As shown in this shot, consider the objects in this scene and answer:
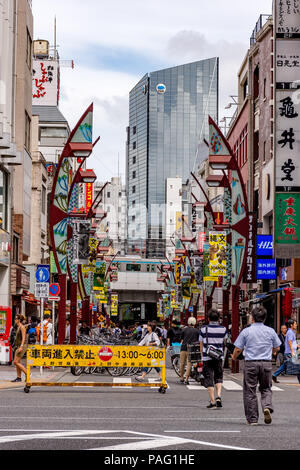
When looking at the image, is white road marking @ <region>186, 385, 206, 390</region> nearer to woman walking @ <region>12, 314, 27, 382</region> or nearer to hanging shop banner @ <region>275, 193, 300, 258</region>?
woman walking @ <region>12, 314, 27, 382</region>

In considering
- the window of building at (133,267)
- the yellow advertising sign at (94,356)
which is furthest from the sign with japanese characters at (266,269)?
the window of building at (133,267)

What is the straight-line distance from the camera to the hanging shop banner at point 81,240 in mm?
35406

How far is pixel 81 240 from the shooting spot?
117 ft

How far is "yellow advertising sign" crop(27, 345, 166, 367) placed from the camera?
22344mm

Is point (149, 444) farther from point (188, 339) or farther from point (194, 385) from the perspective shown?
point (188, 339)

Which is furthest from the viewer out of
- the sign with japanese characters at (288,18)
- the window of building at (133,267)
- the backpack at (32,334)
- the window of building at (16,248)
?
the window of building at (133,267)

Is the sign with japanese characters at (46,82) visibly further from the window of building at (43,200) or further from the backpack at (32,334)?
the backpack at (32,334)

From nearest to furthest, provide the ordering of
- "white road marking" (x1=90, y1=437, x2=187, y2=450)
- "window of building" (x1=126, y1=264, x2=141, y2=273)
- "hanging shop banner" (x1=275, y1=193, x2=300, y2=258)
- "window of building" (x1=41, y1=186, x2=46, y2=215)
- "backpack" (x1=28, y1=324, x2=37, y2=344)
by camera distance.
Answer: "white road marking" (x1=90, y1=437, x2=187, y2=450) < "hanging shop banner" (x1=275, y1=193, x2=300, y2=258) < "backpack" (x1=28, y1=324, x2=37, y2=344) < "window of building" (x1=41, y1=186, x2=46, y2=215) < "window of building" (x1=126, y1=264, x2=141, y2=273)

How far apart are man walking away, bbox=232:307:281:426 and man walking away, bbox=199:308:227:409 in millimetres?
3052

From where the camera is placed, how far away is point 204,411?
1706 cm

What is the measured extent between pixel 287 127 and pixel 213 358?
20.8 m

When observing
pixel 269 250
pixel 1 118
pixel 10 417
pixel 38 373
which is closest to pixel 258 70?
pixel 269 250

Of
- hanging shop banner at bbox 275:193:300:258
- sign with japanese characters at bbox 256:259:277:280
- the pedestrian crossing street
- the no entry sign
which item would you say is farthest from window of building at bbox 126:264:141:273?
the no entry sign

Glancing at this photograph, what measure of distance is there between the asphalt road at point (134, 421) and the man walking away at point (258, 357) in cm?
49
